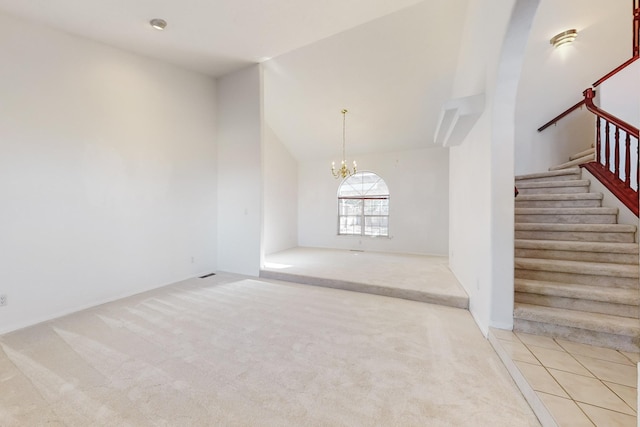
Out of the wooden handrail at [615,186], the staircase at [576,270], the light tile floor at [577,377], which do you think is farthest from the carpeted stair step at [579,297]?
the wooden handrail at [615,186]

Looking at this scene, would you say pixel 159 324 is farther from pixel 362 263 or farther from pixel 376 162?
pixel 376 162

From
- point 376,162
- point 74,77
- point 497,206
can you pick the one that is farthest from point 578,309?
point 74,77

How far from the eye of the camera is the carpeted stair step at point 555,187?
130 inches

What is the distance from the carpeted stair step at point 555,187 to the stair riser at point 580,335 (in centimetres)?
205

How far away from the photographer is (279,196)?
691cm

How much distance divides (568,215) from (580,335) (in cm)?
153

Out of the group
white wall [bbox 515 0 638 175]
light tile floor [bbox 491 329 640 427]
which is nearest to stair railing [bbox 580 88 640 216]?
white wall [bbox 515 0 638 175]

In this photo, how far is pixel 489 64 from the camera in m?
2.39

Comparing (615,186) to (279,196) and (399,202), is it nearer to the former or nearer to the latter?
(399,202)

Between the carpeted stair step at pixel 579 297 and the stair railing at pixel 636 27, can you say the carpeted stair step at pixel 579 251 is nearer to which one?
the carpeted stair step at pixel 579 297

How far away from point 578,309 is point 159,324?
4056mm

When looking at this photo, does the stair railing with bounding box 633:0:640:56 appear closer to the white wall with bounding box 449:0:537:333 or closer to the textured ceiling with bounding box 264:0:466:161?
the textured ceiling with bounding box 264:0:466:161

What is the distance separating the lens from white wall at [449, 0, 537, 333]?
2.09 metres

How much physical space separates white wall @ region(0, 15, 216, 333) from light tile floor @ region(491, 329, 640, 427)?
4547 millimetres
